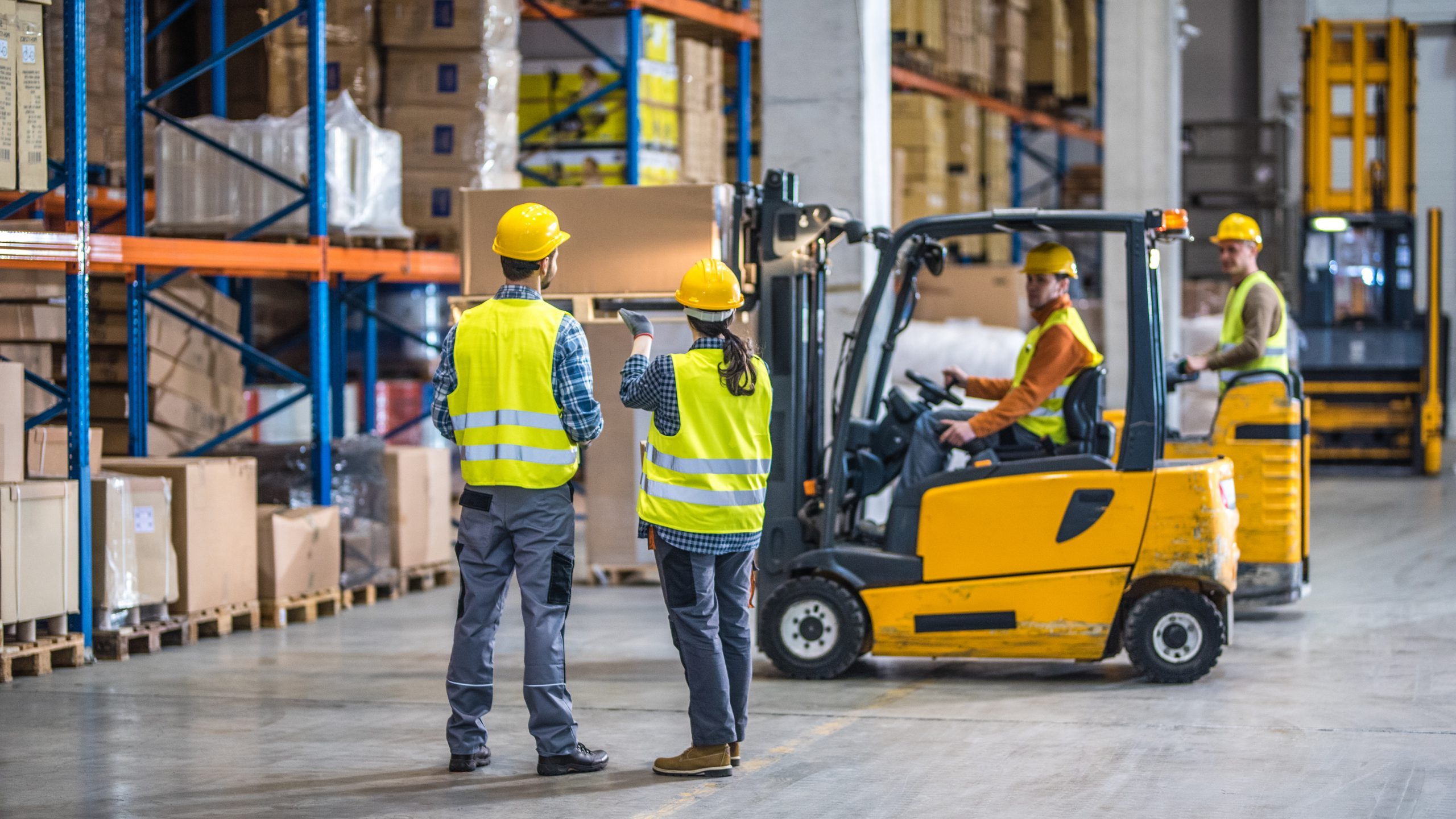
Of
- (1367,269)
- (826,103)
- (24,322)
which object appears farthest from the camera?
(1367,269)

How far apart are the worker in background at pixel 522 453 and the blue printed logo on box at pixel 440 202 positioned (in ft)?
16.8

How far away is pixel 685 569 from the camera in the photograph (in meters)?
4.89

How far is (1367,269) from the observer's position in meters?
16.6

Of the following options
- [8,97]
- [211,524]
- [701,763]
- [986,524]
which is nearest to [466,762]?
[701,763]

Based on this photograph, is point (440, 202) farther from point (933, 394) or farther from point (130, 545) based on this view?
point (933, 394)

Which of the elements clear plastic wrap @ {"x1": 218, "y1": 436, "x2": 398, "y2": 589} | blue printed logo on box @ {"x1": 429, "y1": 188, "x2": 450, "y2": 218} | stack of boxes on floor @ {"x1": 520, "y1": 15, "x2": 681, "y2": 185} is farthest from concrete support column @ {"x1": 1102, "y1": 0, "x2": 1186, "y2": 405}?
clear plastic wrap @ {"x1": 218, "y1": 436, "x2": 398, "y2": 589}

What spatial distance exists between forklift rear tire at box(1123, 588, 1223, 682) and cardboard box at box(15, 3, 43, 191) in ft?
15.7

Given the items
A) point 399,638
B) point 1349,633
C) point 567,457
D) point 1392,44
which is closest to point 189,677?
point 399,638

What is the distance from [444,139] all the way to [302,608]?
305 cm

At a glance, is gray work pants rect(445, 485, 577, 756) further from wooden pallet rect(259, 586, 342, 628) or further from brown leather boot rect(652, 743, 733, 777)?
wooden pallet rect(259, 586, 342, 628)

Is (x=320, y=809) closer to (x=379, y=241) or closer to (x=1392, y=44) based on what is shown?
(x=379, y=241)

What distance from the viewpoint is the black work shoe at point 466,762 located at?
5086 mm

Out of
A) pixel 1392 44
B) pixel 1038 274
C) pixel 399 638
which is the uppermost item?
pixel 1392 44

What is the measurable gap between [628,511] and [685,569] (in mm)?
4667
